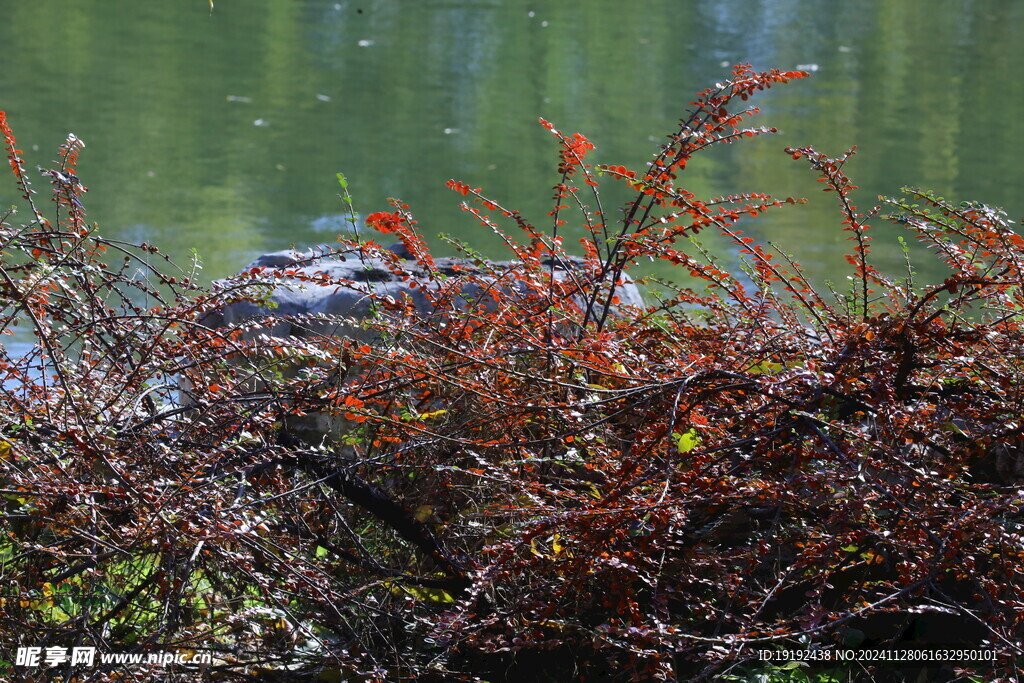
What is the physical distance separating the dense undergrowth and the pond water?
8.61 feet

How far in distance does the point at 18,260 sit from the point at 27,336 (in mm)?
1056

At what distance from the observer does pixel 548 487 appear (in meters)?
2.53

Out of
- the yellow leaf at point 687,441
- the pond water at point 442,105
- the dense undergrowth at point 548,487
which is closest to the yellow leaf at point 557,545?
the dense undergrowth at point 548,487

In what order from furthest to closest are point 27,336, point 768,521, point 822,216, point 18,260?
point 822,216
point 18,260
point 27,336
point 768,521

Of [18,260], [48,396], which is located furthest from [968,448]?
[18,260]

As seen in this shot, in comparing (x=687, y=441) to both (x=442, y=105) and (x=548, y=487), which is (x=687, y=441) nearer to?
(x=548, y=487)

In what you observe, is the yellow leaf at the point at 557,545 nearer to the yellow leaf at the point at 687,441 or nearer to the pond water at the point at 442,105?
the yellow leaf at the point at 687,441

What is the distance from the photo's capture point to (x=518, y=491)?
8.80 ft

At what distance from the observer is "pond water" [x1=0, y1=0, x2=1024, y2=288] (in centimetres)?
927

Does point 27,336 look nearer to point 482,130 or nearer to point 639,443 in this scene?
point 639,443

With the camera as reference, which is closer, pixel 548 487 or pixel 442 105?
pixel 548 487

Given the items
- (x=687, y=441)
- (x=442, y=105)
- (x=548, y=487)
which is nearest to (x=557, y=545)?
(x=548, y=487)

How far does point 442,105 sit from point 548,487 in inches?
434

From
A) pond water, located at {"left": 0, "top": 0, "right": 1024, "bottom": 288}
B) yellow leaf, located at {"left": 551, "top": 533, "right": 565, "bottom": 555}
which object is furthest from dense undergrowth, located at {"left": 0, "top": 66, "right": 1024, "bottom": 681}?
pond water, located at {"left": 0, "top": 0, "right": 1024, "bottom": 288}
